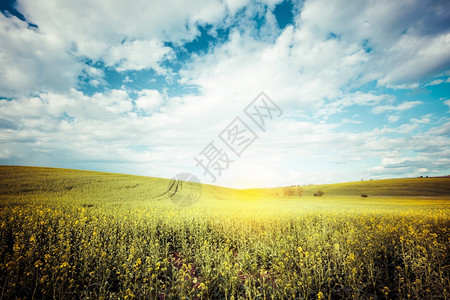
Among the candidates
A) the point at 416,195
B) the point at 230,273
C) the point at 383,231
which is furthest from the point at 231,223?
the point at 416,195

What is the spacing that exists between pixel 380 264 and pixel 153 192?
3010 centimetres

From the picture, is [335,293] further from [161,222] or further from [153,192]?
[153,192]

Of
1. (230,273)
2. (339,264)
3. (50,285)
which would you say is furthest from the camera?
(339,264)

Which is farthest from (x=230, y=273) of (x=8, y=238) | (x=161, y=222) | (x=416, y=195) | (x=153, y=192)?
(x=416, y=195)

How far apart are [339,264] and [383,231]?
14.0 ft

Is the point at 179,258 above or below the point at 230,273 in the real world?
below

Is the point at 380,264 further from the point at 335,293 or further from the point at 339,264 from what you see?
the point at 335,293

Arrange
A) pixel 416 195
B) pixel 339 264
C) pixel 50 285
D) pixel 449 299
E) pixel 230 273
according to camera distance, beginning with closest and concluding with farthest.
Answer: pixel 449 299
pixel 50 285
pixel 230 273
pixel 339 264
pixel 416 195

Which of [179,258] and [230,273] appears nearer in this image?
[230,273]

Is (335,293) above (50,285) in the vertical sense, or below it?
below

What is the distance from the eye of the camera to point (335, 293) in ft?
14.4

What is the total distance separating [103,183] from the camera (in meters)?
29.5

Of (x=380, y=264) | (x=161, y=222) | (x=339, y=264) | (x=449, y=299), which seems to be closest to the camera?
(x=449, y=299)

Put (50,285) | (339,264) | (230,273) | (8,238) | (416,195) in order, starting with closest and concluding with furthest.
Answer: (50,285)
(230,273)
(339,264)
(8,238)
(416,195)
